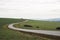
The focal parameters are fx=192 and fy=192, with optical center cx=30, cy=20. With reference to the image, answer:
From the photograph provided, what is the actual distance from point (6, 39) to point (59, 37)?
5.94m

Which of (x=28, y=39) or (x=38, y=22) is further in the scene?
(x=38, y=22)

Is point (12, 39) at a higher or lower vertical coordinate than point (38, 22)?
higher

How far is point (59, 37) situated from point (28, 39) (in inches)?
137

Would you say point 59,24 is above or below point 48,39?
below

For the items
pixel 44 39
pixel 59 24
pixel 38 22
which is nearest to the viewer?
pixel 44 39

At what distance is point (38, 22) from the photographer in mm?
49000

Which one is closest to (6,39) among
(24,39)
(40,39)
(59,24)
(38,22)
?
(24,39)

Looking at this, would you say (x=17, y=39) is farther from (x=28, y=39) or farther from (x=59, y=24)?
(x=59, y=24)

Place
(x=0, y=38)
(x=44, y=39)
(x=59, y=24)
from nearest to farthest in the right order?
1. (x=44, y=39)
2. (x=0, y=38)
3. (x=59, y=24)

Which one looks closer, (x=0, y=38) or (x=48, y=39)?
(x=48, y=39)

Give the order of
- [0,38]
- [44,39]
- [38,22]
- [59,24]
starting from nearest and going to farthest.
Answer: [44,39]
[0,38]
[59,24]
[38,22]

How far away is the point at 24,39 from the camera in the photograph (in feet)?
68.9

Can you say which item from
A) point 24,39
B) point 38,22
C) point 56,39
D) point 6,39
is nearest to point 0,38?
point 6,39

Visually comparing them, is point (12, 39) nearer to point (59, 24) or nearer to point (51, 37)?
point (51, 37)
